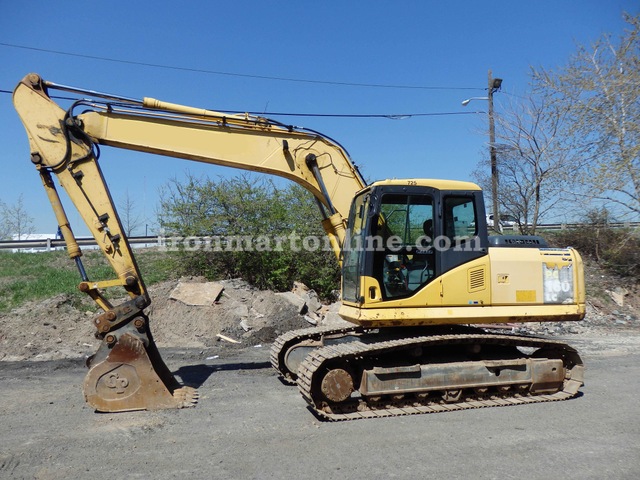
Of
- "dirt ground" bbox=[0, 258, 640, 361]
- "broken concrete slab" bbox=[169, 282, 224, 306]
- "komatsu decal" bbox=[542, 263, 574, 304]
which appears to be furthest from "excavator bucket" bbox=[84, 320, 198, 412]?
"broken concrete slab" bbox=[169, 282, 224, 306]

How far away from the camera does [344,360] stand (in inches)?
258

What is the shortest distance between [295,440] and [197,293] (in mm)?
8196

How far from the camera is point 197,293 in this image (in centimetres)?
1322

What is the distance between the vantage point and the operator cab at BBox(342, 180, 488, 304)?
6.73 metres

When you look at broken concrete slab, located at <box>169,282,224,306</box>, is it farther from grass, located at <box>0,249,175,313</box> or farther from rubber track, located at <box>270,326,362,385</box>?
rubber track, located at <box>270,326,362,385</box>

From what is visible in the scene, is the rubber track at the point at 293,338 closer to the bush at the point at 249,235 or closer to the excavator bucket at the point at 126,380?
the excavator bucket at the point at 126,380

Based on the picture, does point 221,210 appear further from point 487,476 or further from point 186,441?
point 487,476

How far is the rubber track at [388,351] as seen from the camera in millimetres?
6273

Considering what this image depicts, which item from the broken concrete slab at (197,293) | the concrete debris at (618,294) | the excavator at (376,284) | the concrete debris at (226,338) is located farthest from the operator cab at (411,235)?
the concrete debris at (618,294)

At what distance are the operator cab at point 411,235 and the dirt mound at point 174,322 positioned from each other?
555cm

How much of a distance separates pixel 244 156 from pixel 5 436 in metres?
4.30

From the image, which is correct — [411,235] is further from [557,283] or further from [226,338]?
[226,338]

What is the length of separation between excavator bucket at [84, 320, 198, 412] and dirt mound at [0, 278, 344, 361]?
4.43 meters

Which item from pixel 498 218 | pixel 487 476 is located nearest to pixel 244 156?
pixel 487 476
